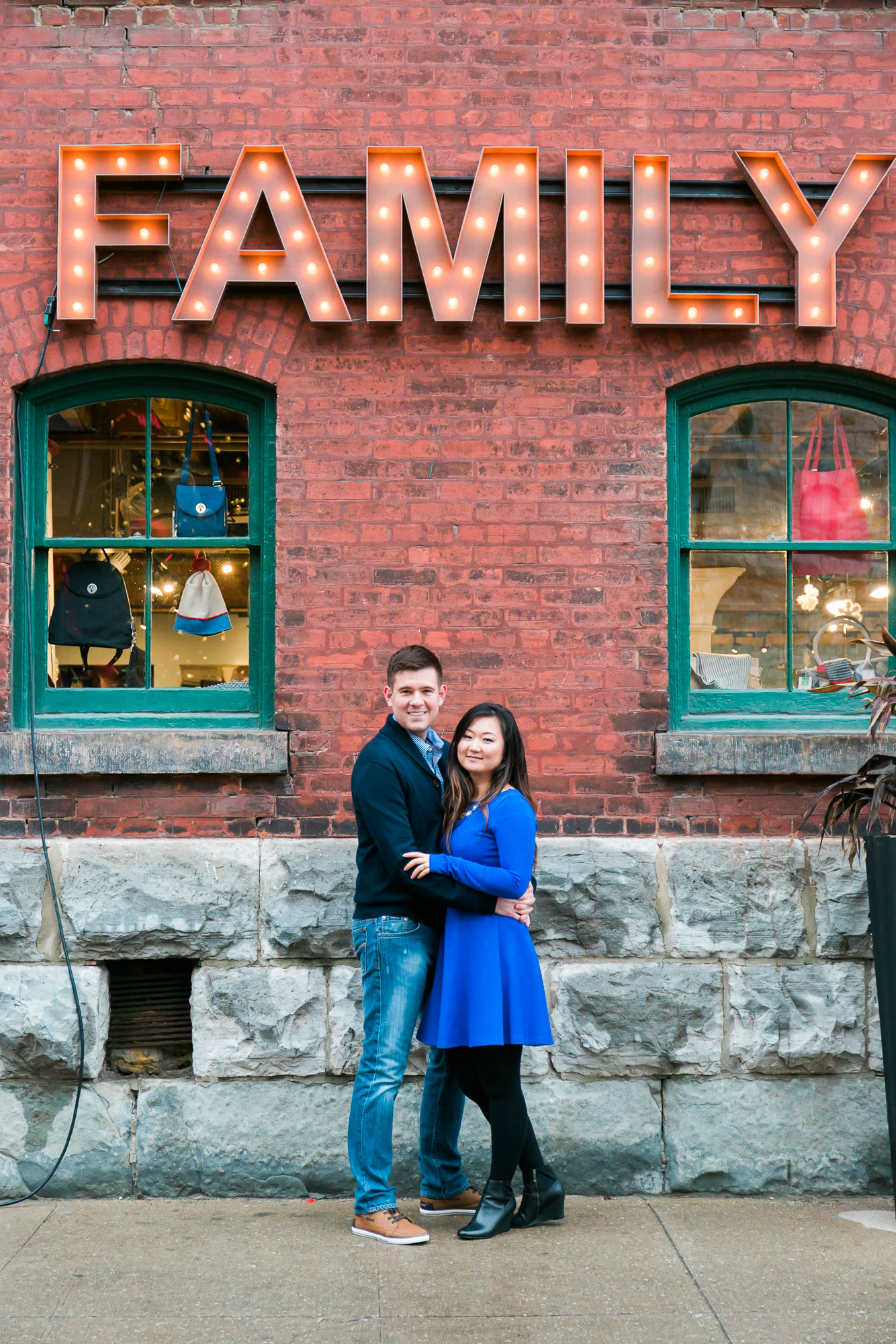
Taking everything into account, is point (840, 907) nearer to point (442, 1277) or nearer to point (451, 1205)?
point (451, 1205)

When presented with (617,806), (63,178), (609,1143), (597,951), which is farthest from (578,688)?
A: (63,178)

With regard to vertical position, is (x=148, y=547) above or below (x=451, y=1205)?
above

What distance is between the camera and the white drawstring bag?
5027 mm

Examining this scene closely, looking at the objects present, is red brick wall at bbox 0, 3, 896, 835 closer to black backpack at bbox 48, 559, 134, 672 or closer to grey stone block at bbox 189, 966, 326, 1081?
black backpack at bbox 48, 559, 134, 672

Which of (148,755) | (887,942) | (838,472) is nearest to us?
(887,942)

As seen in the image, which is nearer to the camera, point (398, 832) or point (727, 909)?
point (398, 832)

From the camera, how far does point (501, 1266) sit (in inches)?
151

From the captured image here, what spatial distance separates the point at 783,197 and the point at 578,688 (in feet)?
7.42

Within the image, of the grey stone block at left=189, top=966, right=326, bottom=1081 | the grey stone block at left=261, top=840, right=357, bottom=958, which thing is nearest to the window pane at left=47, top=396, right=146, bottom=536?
the grey stone block at left=261, top=840, right=357, bottom=958

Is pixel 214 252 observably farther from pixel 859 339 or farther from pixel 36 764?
pixel 859 339

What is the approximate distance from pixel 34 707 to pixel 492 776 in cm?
208

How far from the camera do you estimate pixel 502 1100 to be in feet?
13.1

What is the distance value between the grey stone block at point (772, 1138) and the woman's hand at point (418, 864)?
1.62 m

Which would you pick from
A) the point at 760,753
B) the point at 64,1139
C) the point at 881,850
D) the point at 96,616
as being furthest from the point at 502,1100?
the point at 96,616
